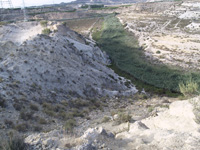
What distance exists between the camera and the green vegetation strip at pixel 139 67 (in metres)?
25.4

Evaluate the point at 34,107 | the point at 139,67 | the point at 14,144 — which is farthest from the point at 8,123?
the point at 139,67

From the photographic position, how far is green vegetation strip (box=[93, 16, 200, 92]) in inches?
999

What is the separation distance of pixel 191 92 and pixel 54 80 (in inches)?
482

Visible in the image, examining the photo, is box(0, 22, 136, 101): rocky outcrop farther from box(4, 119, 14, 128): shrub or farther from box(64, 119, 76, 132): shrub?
box(64, 119, 76, 132): shrub

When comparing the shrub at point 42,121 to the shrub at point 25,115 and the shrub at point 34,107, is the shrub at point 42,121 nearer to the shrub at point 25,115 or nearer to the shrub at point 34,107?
the shrub at point 25,115

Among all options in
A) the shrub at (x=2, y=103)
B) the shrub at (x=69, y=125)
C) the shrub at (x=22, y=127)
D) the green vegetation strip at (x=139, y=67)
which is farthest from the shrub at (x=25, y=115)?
the green vegetation strip at (x=139, y=67)

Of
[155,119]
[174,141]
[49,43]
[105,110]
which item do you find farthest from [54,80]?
[174,141]

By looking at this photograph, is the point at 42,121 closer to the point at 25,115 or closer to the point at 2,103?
the point at 25,115

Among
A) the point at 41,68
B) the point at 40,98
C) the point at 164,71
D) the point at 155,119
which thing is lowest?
the point at 164,71

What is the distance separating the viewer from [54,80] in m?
17.5

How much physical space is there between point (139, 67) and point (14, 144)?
26565 millimetres

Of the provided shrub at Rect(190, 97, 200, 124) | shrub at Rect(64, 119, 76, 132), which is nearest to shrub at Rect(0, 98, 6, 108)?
shrub at Rect(64, 119, 76, 132)

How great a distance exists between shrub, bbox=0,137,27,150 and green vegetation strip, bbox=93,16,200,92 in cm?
1840

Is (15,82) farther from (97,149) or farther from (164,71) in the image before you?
(164,71)
